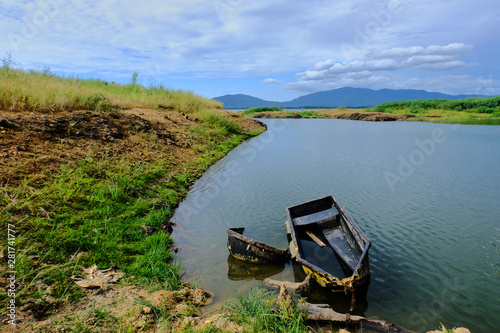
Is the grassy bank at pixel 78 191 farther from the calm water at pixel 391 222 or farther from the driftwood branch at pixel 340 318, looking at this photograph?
the driftwood branch at pixel 340 318

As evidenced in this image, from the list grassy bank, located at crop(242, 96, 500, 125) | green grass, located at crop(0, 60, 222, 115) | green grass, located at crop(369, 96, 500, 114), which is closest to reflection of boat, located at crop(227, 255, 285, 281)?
green grass, located at crop(0, 60, 222, 115)

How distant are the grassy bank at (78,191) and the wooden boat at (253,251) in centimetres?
143

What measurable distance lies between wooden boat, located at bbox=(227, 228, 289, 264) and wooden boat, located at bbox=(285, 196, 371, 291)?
0.41 m

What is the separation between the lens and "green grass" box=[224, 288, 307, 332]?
13.5 feet

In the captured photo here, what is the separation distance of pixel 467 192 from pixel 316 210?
707cm

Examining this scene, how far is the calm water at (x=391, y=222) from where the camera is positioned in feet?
17.9

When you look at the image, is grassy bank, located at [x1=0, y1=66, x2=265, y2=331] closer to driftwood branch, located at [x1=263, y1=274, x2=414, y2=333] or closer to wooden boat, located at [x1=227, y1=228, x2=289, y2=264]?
wooden boat, located at [x1=227, y1=228, x2=289, y2=264]

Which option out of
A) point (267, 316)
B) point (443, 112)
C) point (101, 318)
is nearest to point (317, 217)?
point (267, 316)

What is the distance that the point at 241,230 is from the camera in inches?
313

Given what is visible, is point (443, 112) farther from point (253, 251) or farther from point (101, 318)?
point (101, 318)

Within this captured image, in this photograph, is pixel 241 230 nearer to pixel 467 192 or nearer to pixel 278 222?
pixel 278 222

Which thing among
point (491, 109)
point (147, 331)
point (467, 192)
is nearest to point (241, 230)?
point (147, 331)

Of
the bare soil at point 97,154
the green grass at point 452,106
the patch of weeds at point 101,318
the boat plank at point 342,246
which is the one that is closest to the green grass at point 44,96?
the bare soil at point 97,154

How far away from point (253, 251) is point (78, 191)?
207 inches
